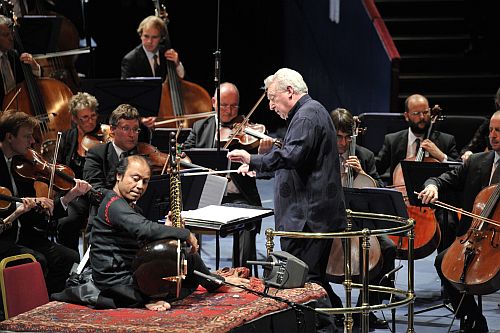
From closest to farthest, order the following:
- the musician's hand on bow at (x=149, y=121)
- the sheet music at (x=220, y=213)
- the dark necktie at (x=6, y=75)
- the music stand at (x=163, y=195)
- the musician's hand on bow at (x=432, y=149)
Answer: the sheet music at (x=220, y=213)
the music stand at (x=163, y=195)
the musician's hand on bow at (x=432, y=149)
the musician's hand on bow at (x=149, y=121)
the dark necktie at (x=6, y=75)

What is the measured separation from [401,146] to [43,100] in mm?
2927

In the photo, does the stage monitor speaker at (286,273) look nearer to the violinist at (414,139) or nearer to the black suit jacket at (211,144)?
the black suit jacket at (211,144)

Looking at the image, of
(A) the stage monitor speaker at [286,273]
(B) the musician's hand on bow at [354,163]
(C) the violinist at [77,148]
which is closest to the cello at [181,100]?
(C) the violinist at [77,148]

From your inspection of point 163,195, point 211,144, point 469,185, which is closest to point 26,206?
A: point 163,195

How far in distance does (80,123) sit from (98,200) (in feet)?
3.97

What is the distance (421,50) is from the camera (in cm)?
1296

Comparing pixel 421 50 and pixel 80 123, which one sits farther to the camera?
pixel 421 50

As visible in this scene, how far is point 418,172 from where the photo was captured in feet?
21.9

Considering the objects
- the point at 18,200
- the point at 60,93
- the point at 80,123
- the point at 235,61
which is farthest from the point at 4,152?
the point at 235,61

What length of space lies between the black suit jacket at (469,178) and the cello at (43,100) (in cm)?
315

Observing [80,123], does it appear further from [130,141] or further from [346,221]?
[346,221]

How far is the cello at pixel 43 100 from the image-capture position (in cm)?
805

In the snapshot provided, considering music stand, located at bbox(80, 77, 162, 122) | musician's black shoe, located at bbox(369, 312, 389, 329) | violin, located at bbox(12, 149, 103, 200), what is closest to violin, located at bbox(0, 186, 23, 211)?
violin, located at bbox(12, 149, 103, 200)

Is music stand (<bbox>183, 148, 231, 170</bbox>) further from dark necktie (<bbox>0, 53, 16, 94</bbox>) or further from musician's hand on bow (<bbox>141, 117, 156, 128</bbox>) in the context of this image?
dark necktie (<bbox>0, 53, 16, 94</bbox>)
